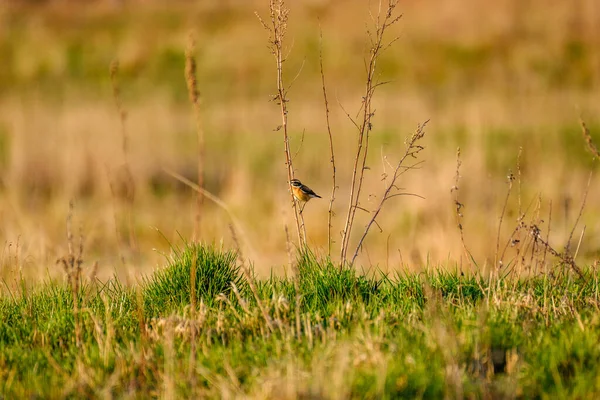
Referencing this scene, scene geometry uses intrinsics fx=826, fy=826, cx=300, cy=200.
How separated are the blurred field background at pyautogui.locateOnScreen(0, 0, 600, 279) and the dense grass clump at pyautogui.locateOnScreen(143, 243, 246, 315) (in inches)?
8.0

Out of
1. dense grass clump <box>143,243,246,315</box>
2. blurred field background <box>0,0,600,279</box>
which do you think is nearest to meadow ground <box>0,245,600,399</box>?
dense grass clump <box>143,243,246,315</box>

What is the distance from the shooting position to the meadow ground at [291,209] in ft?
11.3

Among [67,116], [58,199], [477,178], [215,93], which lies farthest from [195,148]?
[215,93]

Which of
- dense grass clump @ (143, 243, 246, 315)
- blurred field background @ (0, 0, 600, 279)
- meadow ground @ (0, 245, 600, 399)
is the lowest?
meadow ground @ (0, 245, 600, 399)

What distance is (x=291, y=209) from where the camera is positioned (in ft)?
36.9

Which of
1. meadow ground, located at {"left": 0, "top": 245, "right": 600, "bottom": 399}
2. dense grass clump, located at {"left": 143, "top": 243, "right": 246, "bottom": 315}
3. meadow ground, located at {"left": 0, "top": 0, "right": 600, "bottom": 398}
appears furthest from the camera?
dense grass clump, located at {"left": 143, "top": 243, "right": 246, "bottom": 315}

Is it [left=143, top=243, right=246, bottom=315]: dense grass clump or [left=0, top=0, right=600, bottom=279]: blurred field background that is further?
[left=0, top=0, right=600, bottom=279]: blurred field background

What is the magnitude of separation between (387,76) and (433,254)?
1656cm

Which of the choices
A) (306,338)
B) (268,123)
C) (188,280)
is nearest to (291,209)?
(188,280)

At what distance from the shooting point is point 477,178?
13.7 meters

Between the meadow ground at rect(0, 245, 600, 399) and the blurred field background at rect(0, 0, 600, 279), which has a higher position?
the blurred field background at rect(0, 0, 600, 279)

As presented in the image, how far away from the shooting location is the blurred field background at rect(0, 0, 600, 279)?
11.0 meters

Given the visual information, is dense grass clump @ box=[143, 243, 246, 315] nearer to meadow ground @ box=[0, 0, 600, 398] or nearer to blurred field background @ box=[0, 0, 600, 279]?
meadow ground @ box=[0, 0, 600, 398]

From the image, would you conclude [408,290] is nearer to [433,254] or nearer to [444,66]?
[433,254]
